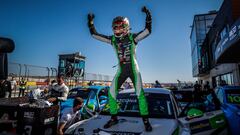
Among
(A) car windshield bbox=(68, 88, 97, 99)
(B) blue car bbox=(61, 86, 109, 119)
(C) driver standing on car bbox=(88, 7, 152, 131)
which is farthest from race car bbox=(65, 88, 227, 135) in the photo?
(A) car windshield bbox=(68, 88, 97, 99)

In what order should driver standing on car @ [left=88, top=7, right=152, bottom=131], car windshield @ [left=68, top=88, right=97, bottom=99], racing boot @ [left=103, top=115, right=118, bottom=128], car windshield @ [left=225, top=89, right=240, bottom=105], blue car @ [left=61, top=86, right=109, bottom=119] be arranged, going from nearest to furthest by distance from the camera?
racing boot @ [left=103, top=115, right=118, bottom=128]
driver standing on car @ [left=88, top=7, right=152, bottom=131]
car windshield @ [left=225, top=89, right=240, bottom=105]
blue car @ [left=61, top=86, right=109, bottom=119]
car windshield @ [left=68, top=88, right=97, bottom=99]

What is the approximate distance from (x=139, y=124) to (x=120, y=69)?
93 cm

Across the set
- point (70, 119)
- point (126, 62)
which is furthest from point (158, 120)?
point (70, 119)

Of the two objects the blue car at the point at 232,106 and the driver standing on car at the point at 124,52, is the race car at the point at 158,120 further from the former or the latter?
the blue car at the point at 232,106

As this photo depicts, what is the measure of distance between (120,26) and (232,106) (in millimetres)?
3163

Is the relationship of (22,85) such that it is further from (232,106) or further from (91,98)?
(232,106)

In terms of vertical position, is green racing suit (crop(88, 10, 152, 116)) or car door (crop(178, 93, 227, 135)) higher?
green racing suit (crop(88, 10, 152, 116))

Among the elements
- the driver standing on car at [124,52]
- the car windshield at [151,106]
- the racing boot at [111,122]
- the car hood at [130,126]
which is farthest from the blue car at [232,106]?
the racing boot at [111,122]

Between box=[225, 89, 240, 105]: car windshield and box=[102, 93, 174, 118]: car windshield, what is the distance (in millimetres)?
2704

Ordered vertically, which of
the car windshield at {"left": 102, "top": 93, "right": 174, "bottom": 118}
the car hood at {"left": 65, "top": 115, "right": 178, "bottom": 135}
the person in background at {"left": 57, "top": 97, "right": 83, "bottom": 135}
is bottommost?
the person in background at {"left": 57, "top": 97, "right": 83, "bottom": 135}

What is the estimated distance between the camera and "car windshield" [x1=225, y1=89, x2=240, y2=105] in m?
5.36

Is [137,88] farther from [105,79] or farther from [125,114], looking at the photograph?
[105,79]

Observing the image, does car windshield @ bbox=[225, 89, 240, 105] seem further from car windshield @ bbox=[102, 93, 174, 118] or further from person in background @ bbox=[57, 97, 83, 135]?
person in background @ bbox=[57, 97, 83, 135]

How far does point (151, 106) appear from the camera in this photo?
11.8ft
